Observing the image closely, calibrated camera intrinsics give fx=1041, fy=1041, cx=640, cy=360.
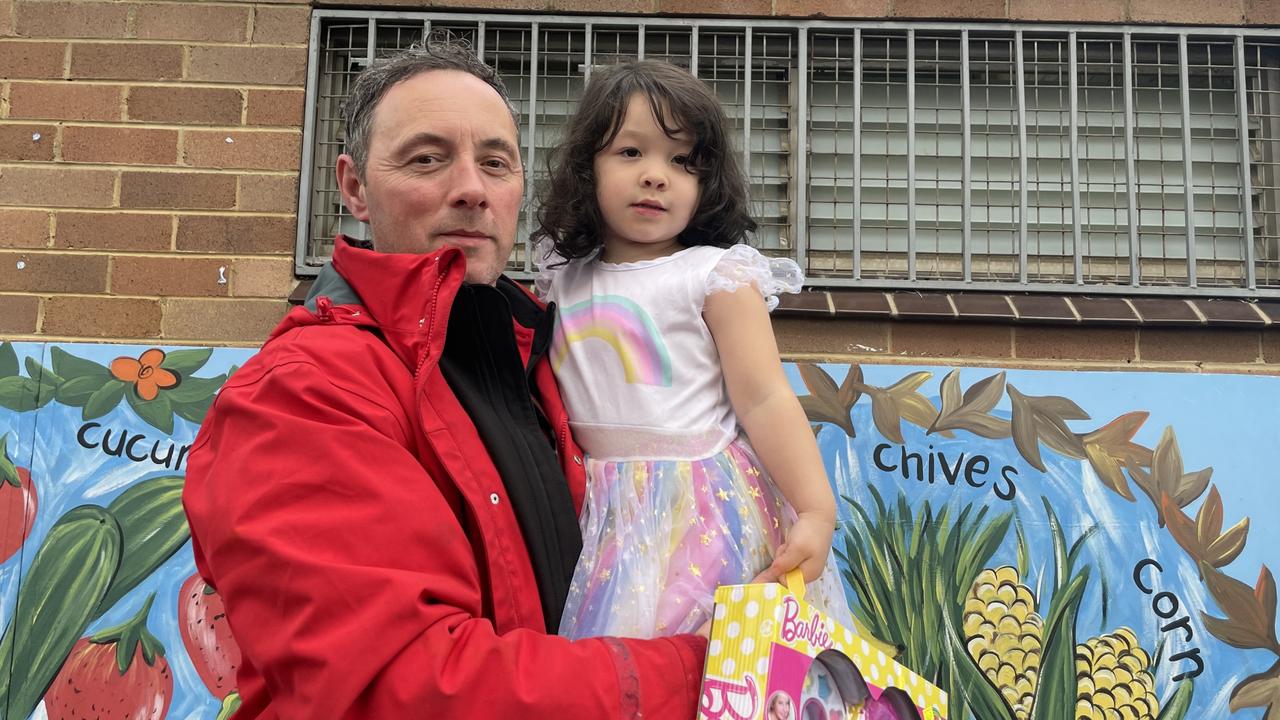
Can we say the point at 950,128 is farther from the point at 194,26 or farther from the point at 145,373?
the point at 145,373

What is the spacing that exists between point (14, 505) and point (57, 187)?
42.3 inches

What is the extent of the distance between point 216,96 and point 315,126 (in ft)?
1.14

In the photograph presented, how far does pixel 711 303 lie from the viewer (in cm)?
201

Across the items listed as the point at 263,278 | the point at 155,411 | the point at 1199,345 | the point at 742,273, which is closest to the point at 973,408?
the point at 1199,345

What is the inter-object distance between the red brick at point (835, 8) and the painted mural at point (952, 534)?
126 cm

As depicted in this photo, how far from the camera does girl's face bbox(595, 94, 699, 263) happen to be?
216 cm

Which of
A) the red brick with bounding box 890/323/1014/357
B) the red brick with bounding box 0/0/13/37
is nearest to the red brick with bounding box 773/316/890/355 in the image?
the red brick with bounding box 890/323/1014/357

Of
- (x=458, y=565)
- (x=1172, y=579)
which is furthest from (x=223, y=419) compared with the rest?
(x=1172, y=579)

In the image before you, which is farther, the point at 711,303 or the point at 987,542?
the point at 987,542

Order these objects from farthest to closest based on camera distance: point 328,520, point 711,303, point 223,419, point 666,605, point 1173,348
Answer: point 1173,348 < point 711,303 < point 666,605 < point 223,419 < point 328,520

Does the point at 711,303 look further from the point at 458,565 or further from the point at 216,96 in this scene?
the point at 216,96

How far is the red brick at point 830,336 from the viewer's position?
3.41 meters

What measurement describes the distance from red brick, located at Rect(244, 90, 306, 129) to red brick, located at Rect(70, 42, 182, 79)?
0.92 ft

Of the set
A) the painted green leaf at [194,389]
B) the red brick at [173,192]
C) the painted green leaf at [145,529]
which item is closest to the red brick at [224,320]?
the painted green leaf at [194,389]
